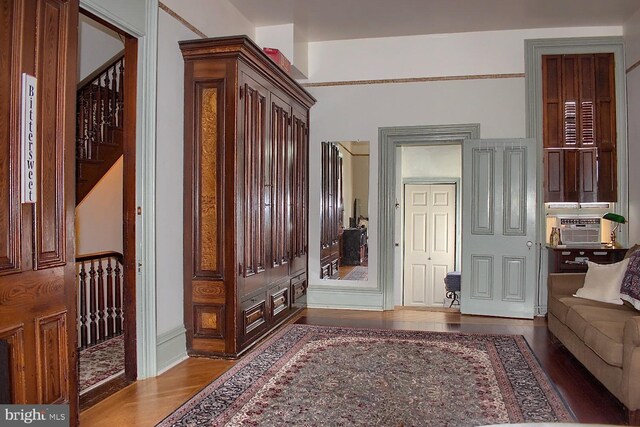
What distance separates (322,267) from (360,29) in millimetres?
2982

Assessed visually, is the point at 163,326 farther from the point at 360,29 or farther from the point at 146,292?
the point at 360,29

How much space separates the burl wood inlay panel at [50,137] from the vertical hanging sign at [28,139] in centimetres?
4

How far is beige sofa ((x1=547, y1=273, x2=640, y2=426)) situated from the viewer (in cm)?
306

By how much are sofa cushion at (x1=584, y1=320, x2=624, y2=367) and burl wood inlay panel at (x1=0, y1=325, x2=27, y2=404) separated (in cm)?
331

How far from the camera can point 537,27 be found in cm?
620

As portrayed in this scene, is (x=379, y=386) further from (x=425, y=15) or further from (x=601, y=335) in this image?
(x=425, y=15)

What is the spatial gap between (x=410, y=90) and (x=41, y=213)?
4.90 m

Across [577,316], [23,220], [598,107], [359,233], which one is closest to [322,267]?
[359,233]

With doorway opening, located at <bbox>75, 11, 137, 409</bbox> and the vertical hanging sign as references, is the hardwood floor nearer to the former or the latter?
doorway opening, located at <bbox>75, 11, 137, 409</bbox>

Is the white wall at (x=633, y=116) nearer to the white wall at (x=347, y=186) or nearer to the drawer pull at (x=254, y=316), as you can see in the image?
the white wall at (x=347, y=186)

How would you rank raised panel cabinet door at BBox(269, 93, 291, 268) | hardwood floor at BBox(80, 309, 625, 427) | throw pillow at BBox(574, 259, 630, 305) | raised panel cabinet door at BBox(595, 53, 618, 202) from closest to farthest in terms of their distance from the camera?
hardwood floor at BBox(80, 309, 625, 427)
throw pillow at BBox(574, 259, 630, 305)
raised panel cabinet door at BBox(269, 93, 291, 268)
raised panel cabinet door at BBox(595, 53, 618, 202)

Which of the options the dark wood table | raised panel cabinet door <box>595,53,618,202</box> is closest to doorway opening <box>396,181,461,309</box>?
raised panel cabinet door <box>595,53,618,202</box>

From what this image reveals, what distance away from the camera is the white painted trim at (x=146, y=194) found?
3.81 metres

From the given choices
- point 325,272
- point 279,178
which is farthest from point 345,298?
point 279,178
